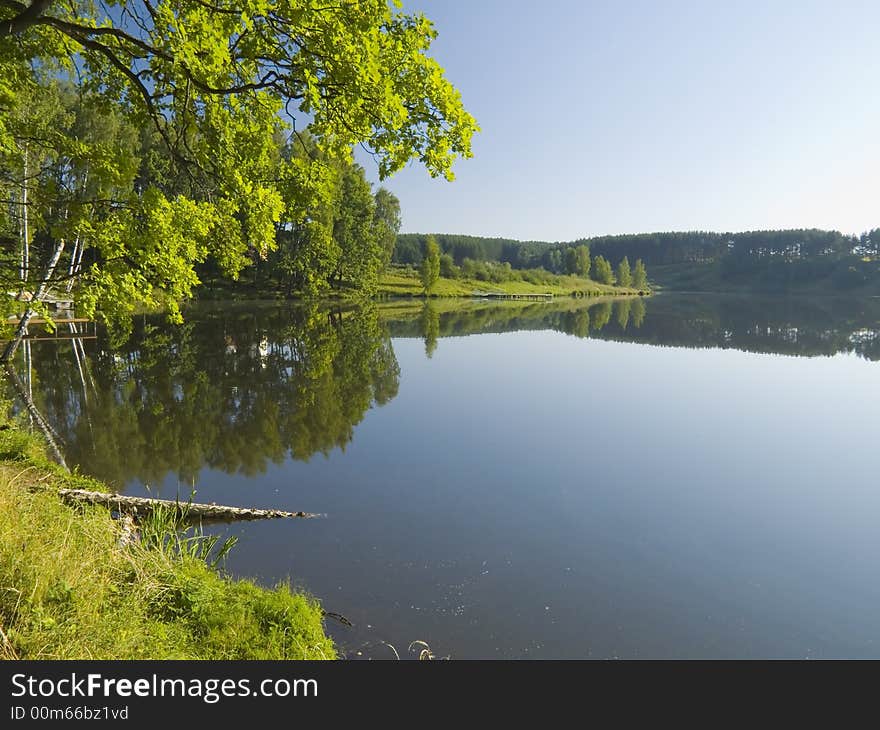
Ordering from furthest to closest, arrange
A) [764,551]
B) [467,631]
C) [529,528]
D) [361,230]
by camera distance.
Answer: [361,230], [529,528], [764,551], [467,631]

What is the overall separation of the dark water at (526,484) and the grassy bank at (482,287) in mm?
72199

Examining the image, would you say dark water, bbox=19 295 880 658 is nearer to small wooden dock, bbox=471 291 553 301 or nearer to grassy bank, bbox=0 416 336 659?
grassy bank, bbox=0 416 336 659

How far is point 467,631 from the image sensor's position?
7.41 meters

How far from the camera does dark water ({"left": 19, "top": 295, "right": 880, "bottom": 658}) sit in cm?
781

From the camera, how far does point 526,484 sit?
42.7 ft

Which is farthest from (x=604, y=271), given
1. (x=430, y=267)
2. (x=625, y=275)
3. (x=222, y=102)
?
(x=222, y=102)

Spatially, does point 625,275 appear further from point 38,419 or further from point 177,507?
point 177,507

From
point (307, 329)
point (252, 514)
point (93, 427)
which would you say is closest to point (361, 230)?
point (307, 329)

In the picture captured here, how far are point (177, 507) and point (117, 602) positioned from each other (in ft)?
14.0

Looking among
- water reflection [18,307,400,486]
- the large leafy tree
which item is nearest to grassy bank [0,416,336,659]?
the large leafy tree

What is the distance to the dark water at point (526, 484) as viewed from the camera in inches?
308

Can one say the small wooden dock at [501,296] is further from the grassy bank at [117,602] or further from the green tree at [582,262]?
the grassy bank at [117,602]
